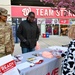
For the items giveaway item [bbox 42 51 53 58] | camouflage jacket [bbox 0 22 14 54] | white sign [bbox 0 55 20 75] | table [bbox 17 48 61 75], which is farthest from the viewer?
giveaway item [bbox 42 51 53 58]

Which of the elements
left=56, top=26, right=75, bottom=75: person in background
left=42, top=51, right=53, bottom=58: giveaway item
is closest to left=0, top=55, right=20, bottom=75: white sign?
left=56, top=26, right=75, bottom=75: person in background

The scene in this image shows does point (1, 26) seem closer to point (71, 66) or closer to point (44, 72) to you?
point (44, 72)

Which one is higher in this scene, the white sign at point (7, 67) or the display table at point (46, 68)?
the white sign at point (7, 67)

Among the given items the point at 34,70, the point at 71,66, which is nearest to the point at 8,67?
the point at 34,70

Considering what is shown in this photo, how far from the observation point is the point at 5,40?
12.1 feet

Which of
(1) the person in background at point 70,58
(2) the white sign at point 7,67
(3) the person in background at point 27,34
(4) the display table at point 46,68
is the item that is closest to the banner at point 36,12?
(3) the person in background at point 27,34

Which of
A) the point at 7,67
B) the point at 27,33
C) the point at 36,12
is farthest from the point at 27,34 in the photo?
the point at 36,12

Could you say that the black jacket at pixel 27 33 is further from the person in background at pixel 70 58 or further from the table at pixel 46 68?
the person in background at pixel 70 58

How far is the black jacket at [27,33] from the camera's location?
469 cm

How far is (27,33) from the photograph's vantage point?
15.4 feet

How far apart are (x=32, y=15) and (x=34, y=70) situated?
174 centimetres

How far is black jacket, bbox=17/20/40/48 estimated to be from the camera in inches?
185

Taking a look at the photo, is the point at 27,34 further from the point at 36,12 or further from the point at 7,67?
the point at 36,12

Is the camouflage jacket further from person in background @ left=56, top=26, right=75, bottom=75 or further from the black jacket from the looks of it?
person in background @ left=56, top=26, right=75, bottom=75
